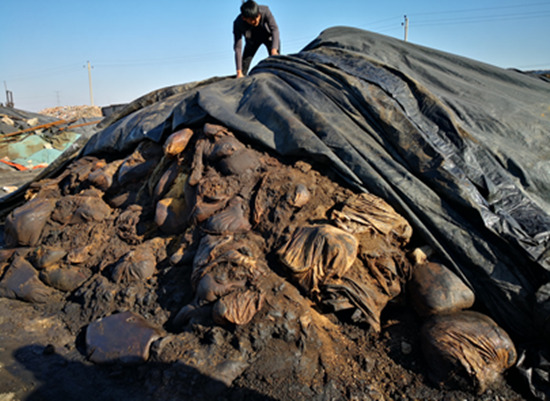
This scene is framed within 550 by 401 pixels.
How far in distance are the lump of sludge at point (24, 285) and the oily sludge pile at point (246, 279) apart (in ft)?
0.04

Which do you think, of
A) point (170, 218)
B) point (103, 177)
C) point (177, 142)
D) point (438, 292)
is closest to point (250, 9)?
point (177, 142)

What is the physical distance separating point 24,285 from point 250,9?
380 centimetres

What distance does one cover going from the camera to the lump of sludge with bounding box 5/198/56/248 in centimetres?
362

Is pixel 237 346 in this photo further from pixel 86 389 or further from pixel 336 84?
pixel 336 84

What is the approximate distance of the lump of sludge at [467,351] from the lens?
2.01 metres

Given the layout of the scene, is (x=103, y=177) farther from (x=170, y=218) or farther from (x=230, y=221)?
(x=230, y=221)

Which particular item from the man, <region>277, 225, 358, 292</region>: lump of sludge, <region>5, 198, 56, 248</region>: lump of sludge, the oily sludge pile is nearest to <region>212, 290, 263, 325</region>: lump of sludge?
the oily sludge pile

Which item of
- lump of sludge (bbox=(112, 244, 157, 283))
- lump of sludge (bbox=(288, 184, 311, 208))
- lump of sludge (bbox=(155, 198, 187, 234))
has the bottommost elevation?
lump of sludge (bbox=(112, 244, 157, 283))

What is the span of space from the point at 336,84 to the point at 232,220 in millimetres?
1527

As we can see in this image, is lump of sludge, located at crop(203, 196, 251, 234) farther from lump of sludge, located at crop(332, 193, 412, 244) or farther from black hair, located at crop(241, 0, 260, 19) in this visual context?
black hair, located at crop(241, 0, 260, 19)

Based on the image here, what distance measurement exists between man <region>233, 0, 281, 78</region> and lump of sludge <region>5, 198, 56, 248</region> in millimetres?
2615

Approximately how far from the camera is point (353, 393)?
1947mm

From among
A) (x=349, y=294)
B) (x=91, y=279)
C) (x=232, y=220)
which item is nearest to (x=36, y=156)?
(x=91, y=279)

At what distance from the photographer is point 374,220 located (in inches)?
100
